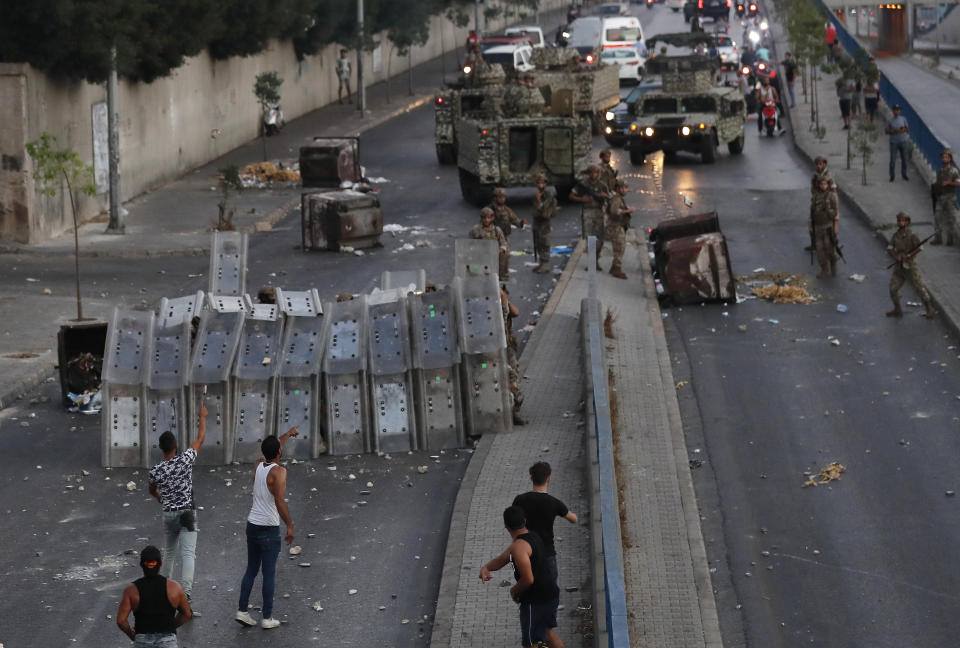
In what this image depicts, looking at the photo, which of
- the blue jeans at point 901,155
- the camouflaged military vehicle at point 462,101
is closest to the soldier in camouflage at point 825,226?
the blue jeans at point 901,155

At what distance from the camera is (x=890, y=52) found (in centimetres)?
7188

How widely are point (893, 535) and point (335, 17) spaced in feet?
135

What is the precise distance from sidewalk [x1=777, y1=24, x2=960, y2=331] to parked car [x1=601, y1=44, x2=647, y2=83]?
5.88 m

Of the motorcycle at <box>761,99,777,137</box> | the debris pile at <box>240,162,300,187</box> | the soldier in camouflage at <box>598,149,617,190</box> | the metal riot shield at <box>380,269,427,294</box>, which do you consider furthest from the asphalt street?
the motorcycle at <box>761,99,777,137</box>

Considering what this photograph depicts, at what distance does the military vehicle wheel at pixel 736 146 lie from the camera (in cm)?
4144

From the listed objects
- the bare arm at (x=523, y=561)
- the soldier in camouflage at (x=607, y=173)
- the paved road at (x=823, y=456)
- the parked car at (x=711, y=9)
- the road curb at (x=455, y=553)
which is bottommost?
the paved road at (x=823, y=456)

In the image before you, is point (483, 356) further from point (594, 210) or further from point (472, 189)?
point (472, 189)

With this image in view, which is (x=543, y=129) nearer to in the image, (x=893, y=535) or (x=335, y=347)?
(x=335, y=347)

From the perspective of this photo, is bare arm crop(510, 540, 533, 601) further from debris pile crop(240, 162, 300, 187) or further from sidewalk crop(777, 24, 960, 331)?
debris pile crop(240, 162, 300, 187)

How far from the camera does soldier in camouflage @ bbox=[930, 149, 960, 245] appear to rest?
85.6ft

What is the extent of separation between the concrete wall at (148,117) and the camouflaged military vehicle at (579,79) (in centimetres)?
858

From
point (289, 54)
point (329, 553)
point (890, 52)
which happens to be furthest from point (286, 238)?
point (890, 52)

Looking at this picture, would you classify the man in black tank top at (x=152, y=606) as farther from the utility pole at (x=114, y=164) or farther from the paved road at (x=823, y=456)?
the utility pole at (x=114, y=164)

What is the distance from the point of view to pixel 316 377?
1658cm
